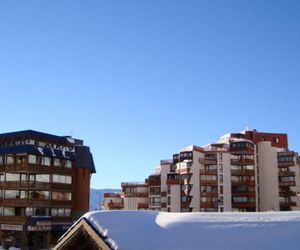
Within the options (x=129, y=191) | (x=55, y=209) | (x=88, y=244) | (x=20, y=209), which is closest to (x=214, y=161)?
(x=129, y=191)

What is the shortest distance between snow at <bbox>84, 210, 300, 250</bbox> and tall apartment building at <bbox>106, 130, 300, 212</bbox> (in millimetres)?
71251

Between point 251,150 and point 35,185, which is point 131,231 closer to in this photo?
point 35,185

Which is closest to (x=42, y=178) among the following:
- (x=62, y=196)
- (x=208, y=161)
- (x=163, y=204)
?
(x=62, y=196)

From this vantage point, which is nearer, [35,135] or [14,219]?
[14,219]

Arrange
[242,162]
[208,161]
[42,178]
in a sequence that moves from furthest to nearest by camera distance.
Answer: [242,162], [208,161], [42,178]

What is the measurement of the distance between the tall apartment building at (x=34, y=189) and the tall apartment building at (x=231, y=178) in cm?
2745

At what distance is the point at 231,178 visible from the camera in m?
98.1

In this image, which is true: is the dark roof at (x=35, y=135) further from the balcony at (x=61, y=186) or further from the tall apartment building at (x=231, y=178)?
the tall apartment building at (x=231, y=178)

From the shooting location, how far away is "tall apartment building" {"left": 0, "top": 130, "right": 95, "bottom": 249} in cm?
7025

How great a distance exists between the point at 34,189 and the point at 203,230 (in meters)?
54.6

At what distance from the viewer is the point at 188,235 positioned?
2138 centimetres

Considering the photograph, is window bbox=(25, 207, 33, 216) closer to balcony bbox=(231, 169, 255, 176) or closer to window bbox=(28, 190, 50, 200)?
window bbox=(28, 190, 50, 200)

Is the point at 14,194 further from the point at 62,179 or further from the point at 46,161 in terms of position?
the point at 62,179

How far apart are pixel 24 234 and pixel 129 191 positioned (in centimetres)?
5043
